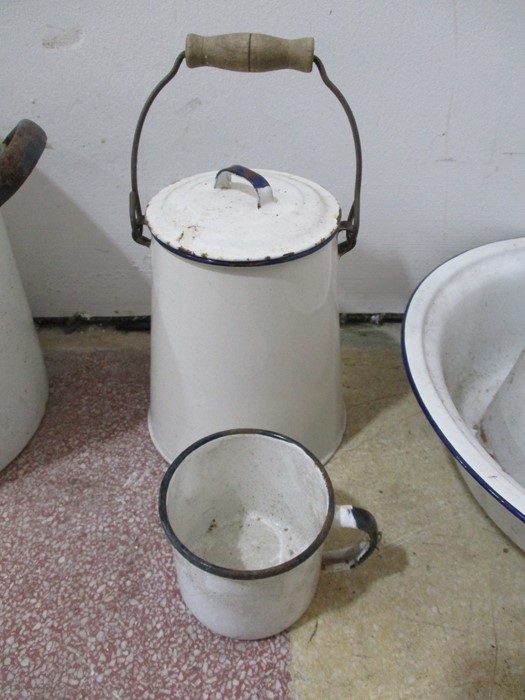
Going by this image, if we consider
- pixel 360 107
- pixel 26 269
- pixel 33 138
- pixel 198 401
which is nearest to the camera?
pixel 33 138

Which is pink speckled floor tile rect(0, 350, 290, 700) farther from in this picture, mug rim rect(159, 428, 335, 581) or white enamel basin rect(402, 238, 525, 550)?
white enamel basin rect(402, 238, 525, 550)

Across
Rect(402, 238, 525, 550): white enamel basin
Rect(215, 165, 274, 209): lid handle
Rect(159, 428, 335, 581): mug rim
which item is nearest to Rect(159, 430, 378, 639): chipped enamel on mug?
Rect(159, 428, 335, 581): mug rim

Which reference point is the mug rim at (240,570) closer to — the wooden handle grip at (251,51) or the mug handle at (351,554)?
the mug handle at (351,554)

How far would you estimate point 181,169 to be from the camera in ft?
2.58

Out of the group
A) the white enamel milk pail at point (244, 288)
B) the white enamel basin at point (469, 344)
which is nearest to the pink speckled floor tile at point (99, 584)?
the white enamel milk pail at point (244, 288)

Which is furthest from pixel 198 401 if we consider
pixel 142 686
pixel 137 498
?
pixel 142 686

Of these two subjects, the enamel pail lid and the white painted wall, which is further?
the white painted wall

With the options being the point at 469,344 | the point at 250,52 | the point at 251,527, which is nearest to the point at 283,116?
the point at 250,52

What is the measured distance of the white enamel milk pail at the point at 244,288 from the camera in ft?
1.74

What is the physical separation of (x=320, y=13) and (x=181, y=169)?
0.26 meters

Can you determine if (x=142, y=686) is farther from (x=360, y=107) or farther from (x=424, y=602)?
(x=360, y=107)

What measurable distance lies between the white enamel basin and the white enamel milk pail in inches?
4.5

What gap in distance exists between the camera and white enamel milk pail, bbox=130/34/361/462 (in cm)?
53

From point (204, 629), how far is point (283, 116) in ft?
2.02
